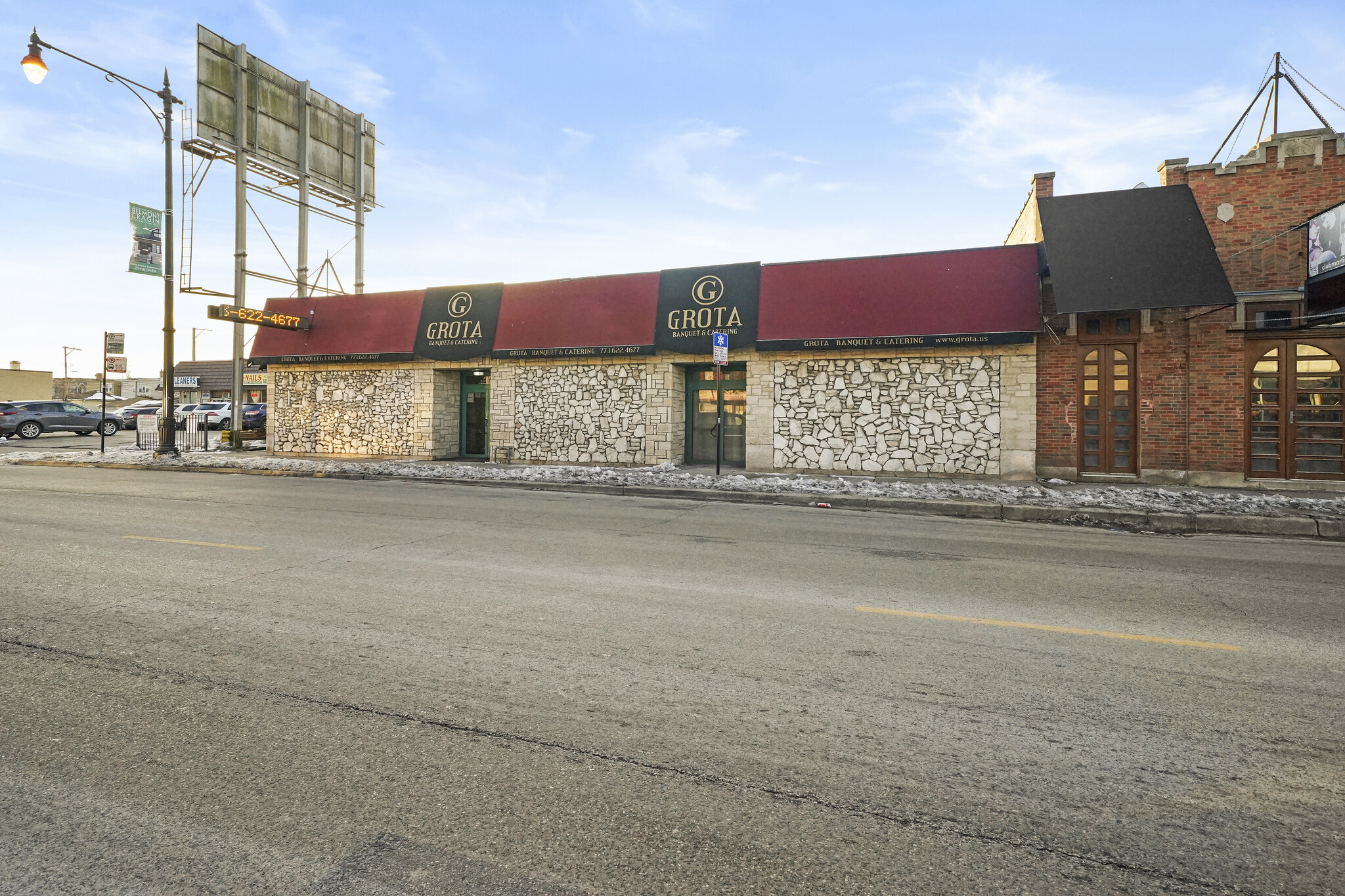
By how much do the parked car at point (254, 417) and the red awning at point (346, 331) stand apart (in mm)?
13457

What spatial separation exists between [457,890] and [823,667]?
2433mm

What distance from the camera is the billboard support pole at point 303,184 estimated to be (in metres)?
23.8

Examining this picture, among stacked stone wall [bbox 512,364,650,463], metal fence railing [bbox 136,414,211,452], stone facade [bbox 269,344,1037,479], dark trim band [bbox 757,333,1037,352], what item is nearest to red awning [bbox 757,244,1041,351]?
dark trim band [bbox 757,333,1037,352]

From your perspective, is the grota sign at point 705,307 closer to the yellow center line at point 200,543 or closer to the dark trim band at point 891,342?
the dark trim band at point 891,342

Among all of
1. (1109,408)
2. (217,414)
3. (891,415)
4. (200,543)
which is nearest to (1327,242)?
(1109,408)

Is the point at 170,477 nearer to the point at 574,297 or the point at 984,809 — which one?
the point at 574,297

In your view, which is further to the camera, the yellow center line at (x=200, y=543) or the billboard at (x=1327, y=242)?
the billboard at (x=1327, y=242)

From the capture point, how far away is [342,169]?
2606 centimetres

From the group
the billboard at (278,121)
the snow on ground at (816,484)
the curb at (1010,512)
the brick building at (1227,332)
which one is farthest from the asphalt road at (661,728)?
the billboard at (278,121)

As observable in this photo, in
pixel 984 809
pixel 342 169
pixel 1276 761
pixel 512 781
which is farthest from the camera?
pixel 342 169

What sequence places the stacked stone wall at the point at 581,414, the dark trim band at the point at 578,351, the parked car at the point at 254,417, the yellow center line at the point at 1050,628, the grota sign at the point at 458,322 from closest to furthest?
the yellow center line at the point at 1050,628 < the dark trim band at the point at 578,351 < the stacked stone wall at the point at 581,414 < the grota sign at the point at 458,322 < the parked car at the point at 254,417

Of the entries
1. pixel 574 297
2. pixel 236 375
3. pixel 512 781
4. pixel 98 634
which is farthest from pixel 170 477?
pixel 512 781

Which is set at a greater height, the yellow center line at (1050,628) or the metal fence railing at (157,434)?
the metal fence railing at (157,434)

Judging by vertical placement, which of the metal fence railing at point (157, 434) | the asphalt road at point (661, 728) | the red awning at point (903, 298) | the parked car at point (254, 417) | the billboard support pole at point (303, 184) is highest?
the billboard support pole at point (303, 184)
